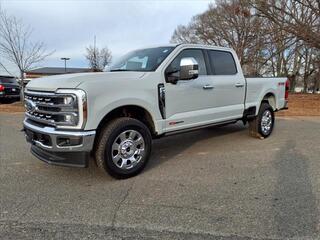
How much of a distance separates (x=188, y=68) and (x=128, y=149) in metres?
1.53

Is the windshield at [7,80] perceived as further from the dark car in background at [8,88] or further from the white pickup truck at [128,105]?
the white pickup truck at [128,105]

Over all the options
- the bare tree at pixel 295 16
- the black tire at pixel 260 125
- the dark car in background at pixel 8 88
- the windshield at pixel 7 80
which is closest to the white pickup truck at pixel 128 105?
the black tire at pixel 260 125

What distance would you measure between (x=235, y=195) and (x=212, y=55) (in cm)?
301

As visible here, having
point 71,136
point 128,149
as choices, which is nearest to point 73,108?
point 71,136

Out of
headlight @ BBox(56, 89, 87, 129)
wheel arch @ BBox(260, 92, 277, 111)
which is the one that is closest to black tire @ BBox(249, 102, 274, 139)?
wheel arch @ BBox(260, 92, 277, 111)

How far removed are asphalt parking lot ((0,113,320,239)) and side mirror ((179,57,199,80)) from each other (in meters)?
1.46

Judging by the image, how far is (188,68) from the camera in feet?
16.2

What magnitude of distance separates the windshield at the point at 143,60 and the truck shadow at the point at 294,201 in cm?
255

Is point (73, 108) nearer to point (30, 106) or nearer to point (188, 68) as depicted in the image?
point (30, 106)

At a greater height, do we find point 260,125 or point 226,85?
point 226,85

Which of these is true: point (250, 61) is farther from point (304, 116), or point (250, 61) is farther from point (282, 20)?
point (304, 116)

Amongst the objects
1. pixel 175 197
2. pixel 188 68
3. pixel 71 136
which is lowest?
pixel 175 197

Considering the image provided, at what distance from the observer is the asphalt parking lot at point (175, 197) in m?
3.20

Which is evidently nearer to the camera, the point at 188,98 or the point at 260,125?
the point at 188,98
